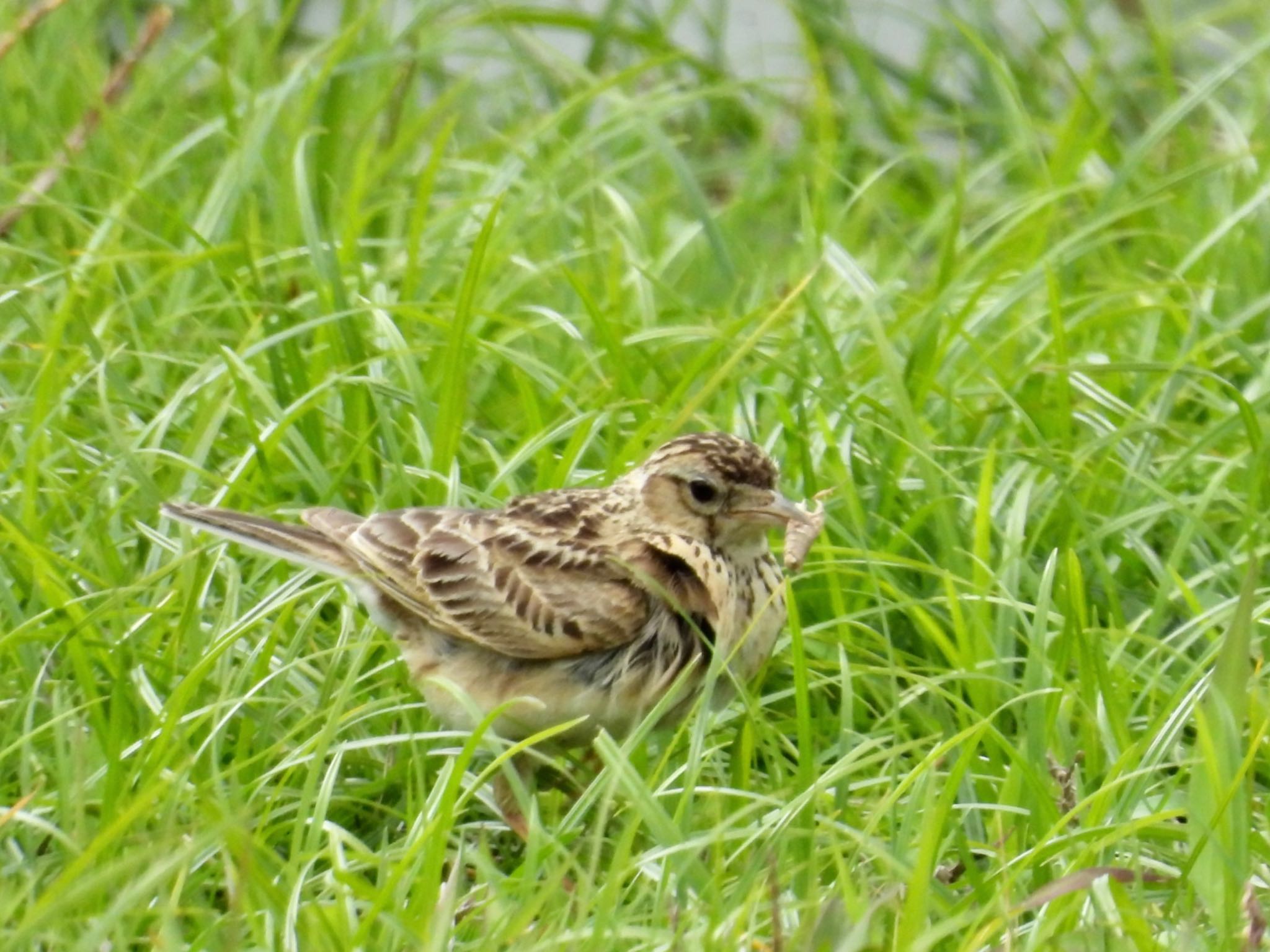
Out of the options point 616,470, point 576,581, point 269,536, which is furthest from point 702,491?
point 269,536

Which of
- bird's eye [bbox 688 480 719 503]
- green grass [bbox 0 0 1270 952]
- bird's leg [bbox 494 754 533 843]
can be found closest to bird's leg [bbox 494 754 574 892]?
bird's leg [bbox 494 754 533 843]

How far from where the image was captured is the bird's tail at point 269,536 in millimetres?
5086

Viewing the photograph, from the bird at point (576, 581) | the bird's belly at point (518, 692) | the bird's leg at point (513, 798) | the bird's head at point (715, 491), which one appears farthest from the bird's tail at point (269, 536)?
the bird's head at point (715, 491)

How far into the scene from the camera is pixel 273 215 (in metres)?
7.26

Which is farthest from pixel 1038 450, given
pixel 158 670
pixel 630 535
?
pixel 158 670

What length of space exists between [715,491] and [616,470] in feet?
2.19

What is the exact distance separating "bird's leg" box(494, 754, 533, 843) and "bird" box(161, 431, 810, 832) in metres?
0.02

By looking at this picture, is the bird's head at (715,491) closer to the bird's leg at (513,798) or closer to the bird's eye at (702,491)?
the bird's eye at (702,491)

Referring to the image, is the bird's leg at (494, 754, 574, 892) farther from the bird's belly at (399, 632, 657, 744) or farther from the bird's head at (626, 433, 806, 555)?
the bird's head at (626, 433, 806, 555)

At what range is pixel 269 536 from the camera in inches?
201

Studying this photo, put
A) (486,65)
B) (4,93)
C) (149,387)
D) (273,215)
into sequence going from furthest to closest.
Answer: (486,65) < (4,93) < (273,215) < (149,387)

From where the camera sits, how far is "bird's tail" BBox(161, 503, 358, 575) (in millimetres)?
5086

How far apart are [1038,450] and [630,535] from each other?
1.19m

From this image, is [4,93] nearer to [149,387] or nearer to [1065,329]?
[149,387]
